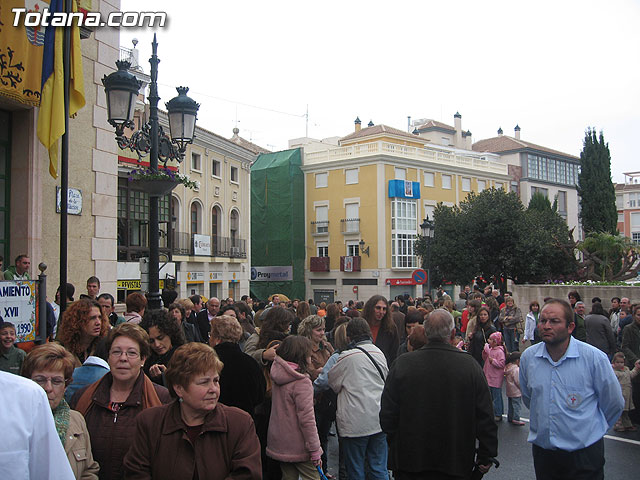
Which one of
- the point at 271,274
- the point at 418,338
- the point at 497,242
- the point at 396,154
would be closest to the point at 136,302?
the point at 418,338

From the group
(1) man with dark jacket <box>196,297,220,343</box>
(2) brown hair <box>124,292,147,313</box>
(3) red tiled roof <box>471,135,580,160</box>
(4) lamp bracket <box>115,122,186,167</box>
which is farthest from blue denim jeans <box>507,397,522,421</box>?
(3) red tiled roof <box>471,135,580,160</box>

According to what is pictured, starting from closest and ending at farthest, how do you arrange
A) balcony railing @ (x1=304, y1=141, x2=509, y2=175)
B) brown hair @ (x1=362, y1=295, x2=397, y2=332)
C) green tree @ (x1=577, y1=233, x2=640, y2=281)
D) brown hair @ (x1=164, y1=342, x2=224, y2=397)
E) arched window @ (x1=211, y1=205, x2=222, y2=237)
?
brown hair @ (x1=164, y1=342, x2=224, y2=397) → brown hair @ (x1=362, y1=295, x2=397, y2=332) → green tree @ (x1=577, y1=233, x2=640, y2=281) → arched window @ (x1=211, y1=205, x2=222, y2=237) → balcony railing @ (x1=304, y1=141, x2=509, y2=175)

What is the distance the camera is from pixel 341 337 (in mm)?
5801

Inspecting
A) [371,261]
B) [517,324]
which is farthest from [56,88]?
[371,261]

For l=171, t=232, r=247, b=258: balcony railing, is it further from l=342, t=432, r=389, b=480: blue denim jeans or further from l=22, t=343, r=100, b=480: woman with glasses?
l=22, t=343, r=100, b=480: woman with glasses

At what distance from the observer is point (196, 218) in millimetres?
32844

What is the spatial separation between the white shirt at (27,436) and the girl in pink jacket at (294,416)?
2.96 m

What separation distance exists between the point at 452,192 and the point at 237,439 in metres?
46.7

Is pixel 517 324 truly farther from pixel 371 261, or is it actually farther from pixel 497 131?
pixel 497 131

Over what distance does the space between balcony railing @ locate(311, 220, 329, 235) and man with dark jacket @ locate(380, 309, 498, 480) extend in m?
41.6

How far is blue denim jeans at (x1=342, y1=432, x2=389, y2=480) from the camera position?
525cm

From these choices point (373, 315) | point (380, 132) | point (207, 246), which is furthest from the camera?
point (380, 132)

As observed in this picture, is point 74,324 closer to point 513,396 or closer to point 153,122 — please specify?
point 153,122

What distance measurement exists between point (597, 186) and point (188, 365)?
158ft
